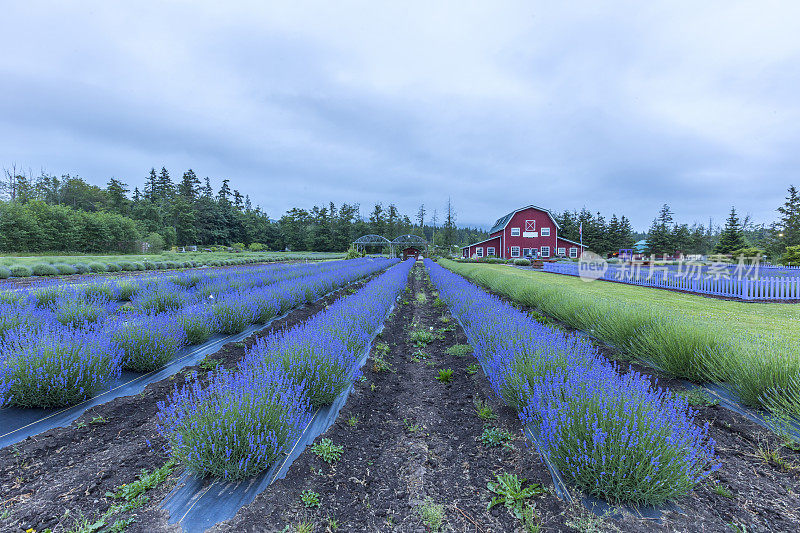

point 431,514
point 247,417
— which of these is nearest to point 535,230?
point 431,514

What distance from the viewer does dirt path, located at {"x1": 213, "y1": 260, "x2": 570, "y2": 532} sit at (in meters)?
1.75

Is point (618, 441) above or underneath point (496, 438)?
above

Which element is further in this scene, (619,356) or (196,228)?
(196,228)

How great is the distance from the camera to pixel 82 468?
2.01 metres

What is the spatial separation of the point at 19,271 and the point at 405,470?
60.2 feet

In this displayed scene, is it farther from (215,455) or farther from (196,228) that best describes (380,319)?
(196,228)

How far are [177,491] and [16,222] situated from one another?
43494 mm

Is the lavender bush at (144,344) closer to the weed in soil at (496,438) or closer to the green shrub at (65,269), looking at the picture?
the weed in soil at (496,438)

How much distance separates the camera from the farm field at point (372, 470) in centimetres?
165

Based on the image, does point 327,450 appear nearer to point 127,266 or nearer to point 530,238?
point 127,266

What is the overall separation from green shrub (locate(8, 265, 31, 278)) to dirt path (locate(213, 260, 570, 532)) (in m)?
17.1

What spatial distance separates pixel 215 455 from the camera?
1.81 m

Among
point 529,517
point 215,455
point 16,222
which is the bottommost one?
point 529,517

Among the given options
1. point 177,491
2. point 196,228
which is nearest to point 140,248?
point 196,228
